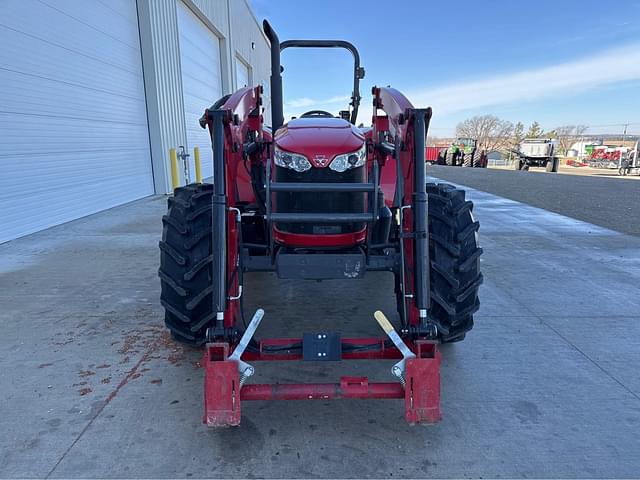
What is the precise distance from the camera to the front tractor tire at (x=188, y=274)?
8.36 feet

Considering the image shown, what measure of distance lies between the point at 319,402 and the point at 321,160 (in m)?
1.35

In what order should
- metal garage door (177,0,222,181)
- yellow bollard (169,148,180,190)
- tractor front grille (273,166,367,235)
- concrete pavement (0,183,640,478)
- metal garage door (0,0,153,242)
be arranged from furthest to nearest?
metal garage door (177,0,222,181), yellow bollard (169,148,180,190), metal garage door (0,0,153,242), tractor front grille (273,166,367,235), concrete pavement (0,183,640,478)

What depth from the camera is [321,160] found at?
8.14ft

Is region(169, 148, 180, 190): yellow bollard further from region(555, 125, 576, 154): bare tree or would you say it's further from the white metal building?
region(555, 125, 576, 154): bare tree

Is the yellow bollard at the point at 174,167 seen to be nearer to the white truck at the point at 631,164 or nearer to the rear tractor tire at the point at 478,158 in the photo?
the rear tractor tire at the point at 478,158

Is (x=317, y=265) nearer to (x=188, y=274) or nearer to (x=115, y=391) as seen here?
(x=188, y=274)

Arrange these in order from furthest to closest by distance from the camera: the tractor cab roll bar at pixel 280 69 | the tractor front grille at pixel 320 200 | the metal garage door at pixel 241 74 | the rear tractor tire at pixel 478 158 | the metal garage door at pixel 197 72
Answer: the rear tractor tire at pixel 478 158, the metal garage door at pixel 241 74, the metal garage door at pixel 197 72, the tractor cab roll bar at pixel 280 69, the tractor front grille at pixel 320 200

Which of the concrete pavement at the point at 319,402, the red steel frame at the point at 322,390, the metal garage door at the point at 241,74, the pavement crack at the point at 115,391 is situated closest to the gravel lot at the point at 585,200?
the concrete pavement at the point at 319,402

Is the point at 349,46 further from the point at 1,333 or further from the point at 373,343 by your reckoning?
the point at 1,333

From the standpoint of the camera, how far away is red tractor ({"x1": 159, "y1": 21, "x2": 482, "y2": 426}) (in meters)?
1.96

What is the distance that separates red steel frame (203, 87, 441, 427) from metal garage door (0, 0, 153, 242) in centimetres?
512

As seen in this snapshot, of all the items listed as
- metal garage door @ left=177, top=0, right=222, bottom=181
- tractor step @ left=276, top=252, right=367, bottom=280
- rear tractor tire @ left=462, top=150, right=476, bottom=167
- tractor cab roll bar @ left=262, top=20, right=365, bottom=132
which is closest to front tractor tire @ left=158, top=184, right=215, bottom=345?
tractor step @ left=276, top=252, right=367, bottom=280

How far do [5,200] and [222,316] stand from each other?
5.57 m

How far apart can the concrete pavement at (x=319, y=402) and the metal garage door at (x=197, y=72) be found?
934 centimetres
